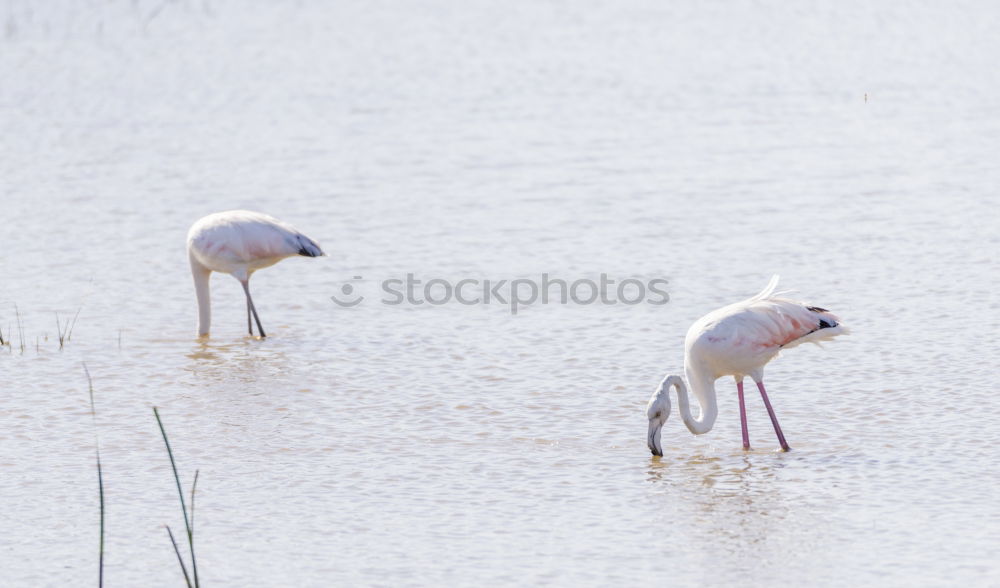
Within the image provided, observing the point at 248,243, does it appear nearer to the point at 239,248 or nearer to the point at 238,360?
the point at 239,248

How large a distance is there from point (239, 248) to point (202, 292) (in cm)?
42

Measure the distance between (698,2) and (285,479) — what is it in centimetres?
2019

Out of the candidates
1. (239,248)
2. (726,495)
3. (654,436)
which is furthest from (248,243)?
(726,495)

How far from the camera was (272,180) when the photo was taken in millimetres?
14891

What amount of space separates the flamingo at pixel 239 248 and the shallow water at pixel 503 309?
0.28 m

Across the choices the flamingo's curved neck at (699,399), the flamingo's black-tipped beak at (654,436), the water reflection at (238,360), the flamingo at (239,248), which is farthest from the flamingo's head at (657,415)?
the flamingo at (239,248)

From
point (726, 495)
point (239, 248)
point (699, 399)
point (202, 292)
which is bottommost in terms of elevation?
point (726, 495)

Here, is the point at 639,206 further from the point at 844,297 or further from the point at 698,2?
the point at 698,2

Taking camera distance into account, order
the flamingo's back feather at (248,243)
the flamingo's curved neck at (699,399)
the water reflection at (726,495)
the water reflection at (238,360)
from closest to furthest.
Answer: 1. the water reflection at (726,495)
2. the flamingo's curved neck at (699,399)
3. the water reflection at (238,360)
4. the flamingo's back feather at (248,243)

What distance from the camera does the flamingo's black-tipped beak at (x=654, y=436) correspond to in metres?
7.38

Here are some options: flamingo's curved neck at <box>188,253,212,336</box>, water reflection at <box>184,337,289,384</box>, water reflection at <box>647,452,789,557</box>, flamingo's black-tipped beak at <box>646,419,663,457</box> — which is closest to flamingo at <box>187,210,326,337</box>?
flamingo's curved neck at <box>188,253,212,336</box>

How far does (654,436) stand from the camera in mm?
7402

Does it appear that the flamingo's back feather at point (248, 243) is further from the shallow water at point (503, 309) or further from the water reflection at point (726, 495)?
the water reflection at point (726, 495)

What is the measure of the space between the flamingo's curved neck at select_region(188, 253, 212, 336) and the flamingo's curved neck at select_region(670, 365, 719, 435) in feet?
12.5
